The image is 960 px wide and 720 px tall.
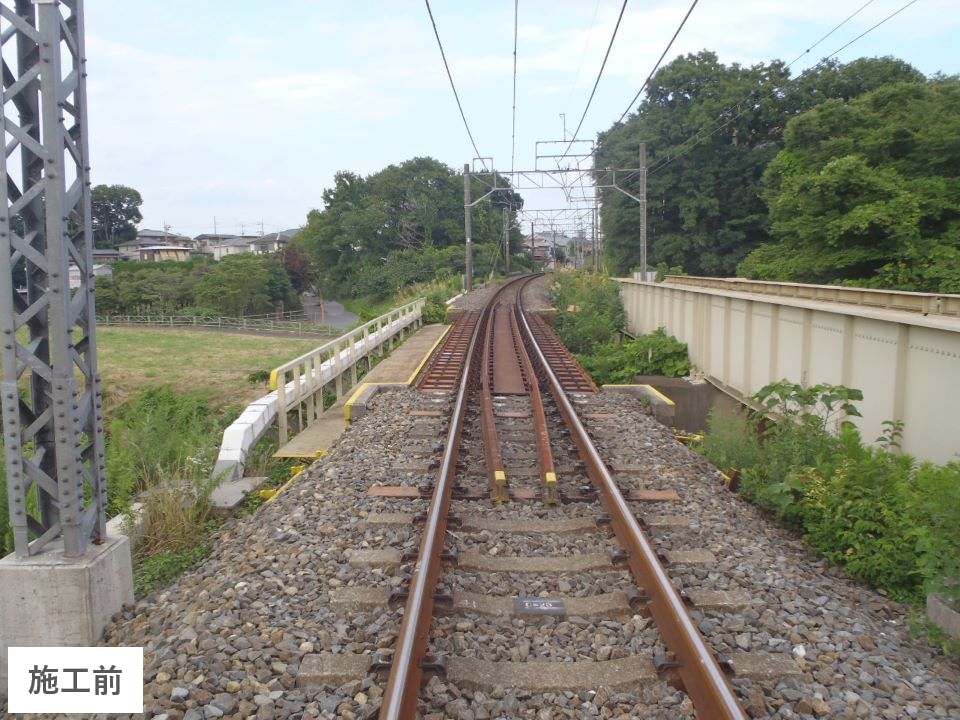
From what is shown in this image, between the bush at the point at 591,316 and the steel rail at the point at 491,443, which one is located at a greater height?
the bush at the point at 591,316

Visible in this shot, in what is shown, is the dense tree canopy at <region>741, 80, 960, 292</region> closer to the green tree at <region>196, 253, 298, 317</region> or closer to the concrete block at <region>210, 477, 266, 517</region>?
the concrete block at <region>210, 477, 266, 517</region>

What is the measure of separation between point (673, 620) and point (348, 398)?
342 inches

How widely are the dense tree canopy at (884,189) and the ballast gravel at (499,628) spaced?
867 inches

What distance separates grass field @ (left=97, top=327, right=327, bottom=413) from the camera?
20875mm

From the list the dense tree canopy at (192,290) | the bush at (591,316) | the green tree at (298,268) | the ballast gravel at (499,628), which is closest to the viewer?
the ballast gravel at (499,628)

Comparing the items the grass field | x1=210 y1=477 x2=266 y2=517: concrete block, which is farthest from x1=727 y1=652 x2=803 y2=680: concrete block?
the grass field

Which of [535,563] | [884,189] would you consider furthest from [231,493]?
[884,189]

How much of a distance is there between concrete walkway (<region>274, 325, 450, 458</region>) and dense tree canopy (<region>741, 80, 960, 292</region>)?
49.3 ft

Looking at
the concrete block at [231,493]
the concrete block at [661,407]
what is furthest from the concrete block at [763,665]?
the concrete block at [661,407]

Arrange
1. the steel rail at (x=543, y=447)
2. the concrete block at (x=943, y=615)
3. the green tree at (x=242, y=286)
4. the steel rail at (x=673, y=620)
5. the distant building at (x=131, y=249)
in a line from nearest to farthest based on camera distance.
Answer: the steel rail at (x=673, y=620), the concrete block at (x=943, y=615), the steel rail at (x=543, y=447), the green tree at (x=242, y=286), the distant building at (x=131, y=249)

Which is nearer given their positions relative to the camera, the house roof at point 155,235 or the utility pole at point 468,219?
the utility pole at point 468,219

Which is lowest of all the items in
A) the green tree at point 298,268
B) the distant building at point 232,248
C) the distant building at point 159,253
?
the green tree at point 298,268

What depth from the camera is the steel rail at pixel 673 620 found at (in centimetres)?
348

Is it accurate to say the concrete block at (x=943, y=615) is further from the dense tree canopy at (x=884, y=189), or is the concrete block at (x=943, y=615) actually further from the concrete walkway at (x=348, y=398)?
the dense tree canopy at (x=884, y=189)
